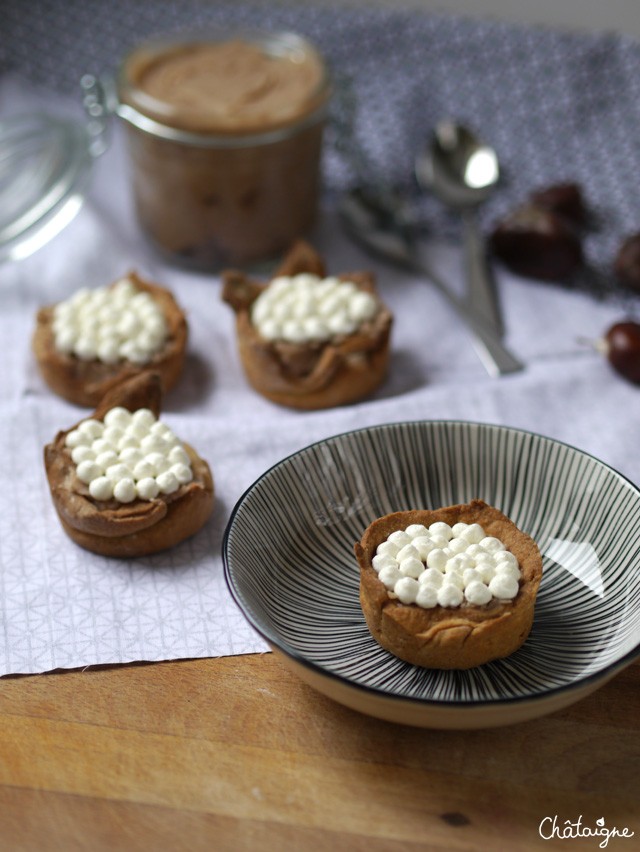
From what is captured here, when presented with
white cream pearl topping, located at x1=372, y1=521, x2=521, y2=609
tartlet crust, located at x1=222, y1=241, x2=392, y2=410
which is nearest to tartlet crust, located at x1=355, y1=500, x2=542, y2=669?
white cream pearl topping, located at x1=372, y1=521, x2=521, y2=609

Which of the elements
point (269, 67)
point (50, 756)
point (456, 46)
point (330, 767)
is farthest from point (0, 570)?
point (456, 46)

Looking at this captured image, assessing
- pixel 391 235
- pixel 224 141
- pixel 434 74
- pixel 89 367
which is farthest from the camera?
pixel 434 74

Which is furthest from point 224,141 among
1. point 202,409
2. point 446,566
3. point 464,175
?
point 446,566

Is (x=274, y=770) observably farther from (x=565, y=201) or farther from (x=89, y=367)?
(x=565, y=201)

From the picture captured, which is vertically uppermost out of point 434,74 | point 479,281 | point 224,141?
point 224,141

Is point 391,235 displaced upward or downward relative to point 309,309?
downward

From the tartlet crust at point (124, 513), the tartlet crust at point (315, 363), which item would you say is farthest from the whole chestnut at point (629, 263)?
the tartlet crust at point (124, 513)

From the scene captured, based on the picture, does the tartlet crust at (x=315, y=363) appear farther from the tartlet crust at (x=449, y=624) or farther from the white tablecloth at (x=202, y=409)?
Result: the tartlet crust at (x=449, y=624)
